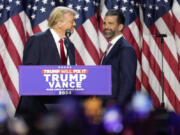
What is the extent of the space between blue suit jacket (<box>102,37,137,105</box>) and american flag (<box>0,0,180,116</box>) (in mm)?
653

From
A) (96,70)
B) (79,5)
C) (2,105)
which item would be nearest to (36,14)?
(79,5)

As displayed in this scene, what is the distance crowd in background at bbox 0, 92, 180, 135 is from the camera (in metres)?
0.39

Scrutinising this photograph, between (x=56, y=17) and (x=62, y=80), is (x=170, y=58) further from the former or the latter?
(x=62, y=80)

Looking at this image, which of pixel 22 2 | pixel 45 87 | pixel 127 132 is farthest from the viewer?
pixel 22 2

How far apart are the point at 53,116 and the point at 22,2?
3.53 m

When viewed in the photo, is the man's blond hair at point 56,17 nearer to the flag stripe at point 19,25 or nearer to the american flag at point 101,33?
the american flag at point 101,33

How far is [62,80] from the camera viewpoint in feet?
5.64

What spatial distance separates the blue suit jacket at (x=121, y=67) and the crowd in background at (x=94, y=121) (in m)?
2.41

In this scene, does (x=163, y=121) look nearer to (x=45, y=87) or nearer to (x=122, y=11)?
(x=45, y=87)

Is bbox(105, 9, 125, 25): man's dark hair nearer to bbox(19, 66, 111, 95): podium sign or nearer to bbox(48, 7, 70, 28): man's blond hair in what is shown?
bbox(48, 7, 70, 28): man's blond hair

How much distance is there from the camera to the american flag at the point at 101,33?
12.1 ft

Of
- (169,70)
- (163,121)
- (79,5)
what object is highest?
(79,5)

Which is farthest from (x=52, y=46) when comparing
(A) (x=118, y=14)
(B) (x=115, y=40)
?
(A) (x=118, y=14)

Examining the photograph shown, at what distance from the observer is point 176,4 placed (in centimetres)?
398
